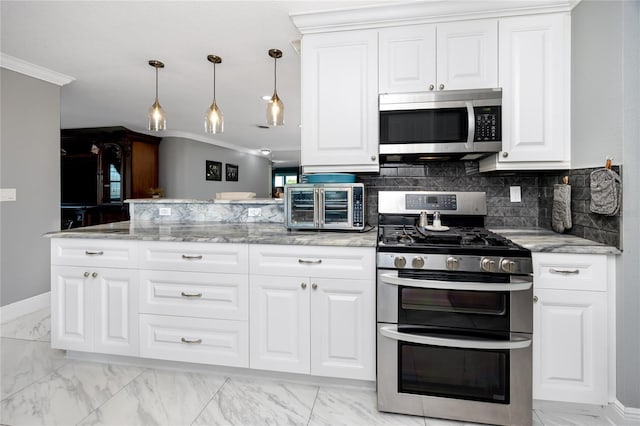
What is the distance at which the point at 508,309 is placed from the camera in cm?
162

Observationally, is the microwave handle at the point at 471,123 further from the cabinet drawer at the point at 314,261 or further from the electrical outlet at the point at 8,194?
the electrical outlet at the point at 8,194

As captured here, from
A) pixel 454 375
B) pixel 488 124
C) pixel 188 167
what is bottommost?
pixel 454 375

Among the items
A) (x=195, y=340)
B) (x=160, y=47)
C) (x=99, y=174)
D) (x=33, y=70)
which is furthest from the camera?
(x=99, y=174)

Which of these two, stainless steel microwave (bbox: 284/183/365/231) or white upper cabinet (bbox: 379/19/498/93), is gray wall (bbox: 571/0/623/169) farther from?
stainless steel microwave (bbox: 284/183/365/231)

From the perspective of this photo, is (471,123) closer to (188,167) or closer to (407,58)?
(407,58)

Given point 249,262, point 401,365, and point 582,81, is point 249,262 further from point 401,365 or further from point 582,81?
point 582,81

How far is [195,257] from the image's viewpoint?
2006 millimetres

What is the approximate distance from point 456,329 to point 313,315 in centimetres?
75

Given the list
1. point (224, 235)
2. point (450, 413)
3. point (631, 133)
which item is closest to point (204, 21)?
point (224, 235)

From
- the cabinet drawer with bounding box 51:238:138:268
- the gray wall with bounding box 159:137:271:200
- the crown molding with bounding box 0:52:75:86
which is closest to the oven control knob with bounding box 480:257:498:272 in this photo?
the cabinet drawer with bounding box 51:238:138:268

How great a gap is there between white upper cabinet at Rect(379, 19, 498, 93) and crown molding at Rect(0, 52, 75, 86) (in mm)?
3237

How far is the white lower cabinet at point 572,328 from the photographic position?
1640 mm

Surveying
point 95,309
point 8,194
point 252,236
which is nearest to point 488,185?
point 252,236

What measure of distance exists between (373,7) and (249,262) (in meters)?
1.72
